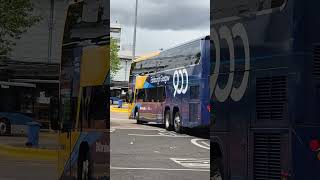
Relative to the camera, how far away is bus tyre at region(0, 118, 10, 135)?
5.84 metres

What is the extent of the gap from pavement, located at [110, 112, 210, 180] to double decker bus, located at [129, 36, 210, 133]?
0.95 meters

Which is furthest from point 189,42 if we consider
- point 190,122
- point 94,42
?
point 94,42

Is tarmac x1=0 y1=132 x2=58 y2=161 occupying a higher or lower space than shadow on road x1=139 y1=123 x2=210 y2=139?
higher

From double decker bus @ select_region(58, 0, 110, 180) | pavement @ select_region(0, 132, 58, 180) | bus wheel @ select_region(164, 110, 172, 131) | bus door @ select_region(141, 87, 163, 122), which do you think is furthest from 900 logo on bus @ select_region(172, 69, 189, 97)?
pavement @ select_region(0, 132, 58, 180)

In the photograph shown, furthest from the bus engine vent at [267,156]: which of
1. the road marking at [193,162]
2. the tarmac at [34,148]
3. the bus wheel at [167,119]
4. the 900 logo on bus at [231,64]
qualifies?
the bus wheel at [167,119]

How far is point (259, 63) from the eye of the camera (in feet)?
16.8

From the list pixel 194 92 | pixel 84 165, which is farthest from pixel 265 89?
pixel 194 92

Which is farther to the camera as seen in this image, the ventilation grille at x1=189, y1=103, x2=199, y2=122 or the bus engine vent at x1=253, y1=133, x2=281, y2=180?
the ventilation grille at x1=189, y1=103, x2=199, y2=122

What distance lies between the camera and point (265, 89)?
505 cm

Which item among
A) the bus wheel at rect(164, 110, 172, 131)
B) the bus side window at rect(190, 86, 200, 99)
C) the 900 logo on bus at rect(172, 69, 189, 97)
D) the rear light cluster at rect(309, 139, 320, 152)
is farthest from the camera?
the bus wheel at rect(164, 110, 172, 131)

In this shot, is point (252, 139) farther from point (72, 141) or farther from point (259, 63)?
point (72, 141)

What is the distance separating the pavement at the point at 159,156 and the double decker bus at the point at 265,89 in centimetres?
655

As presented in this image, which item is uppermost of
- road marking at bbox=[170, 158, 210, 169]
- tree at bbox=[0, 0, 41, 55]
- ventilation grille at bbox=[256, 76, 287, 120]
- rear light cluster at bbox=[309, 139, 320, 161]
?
tree at bbox=[0, 0, 41, 55]

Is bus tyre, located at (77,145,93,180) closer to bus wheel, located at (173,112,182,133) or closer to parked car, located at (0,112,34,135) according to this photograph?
parked car, located at (0,112,34,135)
